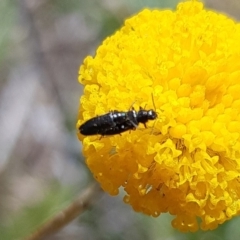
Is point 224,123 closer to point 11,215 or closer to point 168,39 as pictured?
point 168,39

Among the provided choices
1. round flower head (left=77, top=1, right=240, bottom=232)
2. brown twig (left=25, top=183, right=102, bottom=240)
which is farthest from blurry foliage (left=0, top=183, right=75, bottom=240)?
round flower head (left=77, top=1, right=240, bottom=232)

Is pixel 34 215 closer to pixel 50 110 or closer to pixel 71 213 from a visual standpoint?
pixel 50 110

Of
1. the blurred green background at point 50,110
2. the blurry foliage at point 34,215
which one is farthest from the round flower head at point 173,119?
the blurred green background at point 50,110

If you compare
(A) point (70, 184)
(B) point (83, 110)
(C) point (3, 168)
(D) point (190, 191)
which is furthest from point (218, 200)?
(C) point (3, 168)

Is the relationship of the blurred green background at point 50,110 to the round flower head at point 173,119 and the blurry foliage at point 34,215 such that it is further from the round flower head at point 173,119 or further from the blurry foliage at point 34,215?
the round flower head at point 173,119

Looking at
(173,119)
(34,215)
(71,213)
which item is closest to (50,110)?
(34,215)

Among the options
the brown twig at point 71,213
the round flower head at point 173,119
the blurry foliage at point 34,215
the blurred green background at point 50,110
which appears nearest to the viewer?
the round flower head at point 173,119
